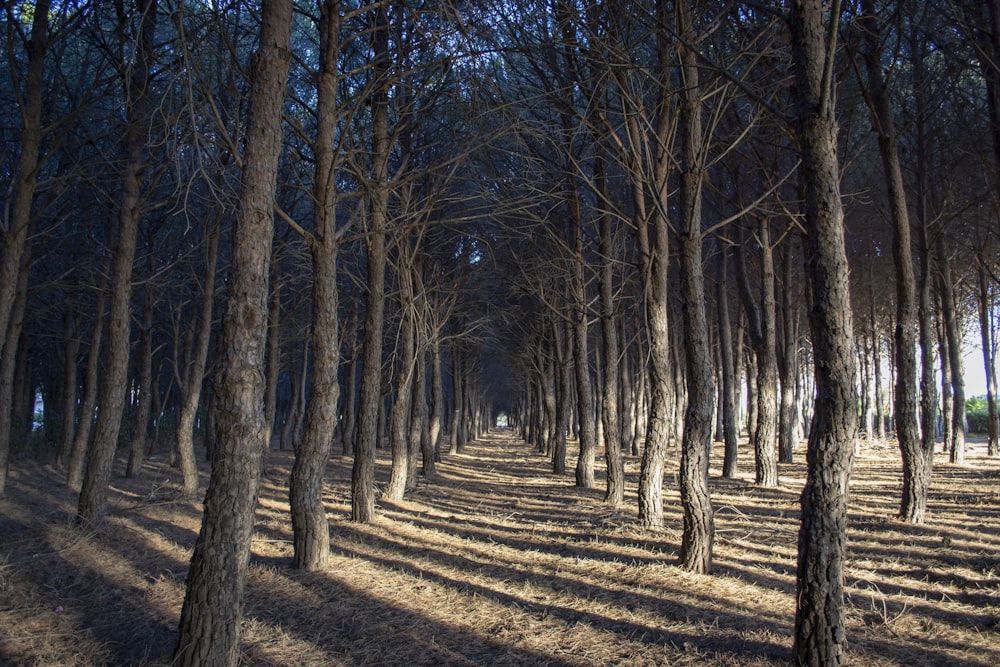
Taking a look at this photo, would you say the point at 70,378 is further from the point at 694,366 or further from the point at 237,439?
the point at 694,366

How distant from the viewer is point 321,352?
21.2ft

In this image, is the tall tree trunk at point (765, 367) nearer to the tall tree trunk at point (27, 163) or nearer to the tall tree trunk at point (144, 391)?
the tall tree trunk at point (27, 163)

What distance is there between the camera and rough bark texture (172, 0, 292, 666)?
3668 millimetres

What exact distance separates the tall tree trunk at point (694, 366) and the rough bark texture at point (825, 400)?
1.88 m

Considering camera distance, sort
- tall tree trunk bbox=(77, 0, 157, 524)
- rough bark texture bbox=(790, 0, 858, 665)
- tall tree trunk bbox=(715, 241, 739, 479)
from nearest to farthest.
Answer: rough bark texture bbox=(790, 0, 858, 665), tall tree trunk bbox=(77, 0, 157, 524), tall tree trunk bbox=(715, 241, 739, 479)

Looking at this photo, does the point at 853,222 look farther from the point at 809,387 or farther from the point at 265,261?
the point at 265,261

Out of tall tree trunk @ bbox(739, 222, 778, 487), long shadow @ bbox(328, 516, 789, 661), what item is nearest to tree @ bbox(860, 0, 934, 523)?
tall tree trunk @ bbox(739, 222, 778, 487)

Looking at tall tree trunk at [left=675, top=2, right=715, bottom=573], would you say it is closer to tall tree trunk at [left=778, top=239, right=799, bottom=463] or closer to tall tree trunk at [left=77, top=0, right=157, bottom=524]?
tall tree trunk at [left=77, top=0, right=157, bottom=524]

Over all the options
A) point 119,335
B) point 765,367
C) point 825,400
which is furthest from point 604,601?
point 765,367

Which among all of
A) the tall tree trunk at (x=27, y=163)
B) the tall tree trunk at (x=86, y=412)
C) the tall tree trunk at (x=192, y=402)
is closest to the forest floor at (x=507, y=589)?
the tall tree trunk at (x=86, y=412)

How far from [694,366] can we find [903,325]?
14.7 feet

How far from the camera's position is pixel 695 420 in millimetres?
6105

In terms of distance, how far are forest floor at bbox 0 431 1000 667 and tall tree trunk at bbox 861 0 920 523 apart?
507 mm

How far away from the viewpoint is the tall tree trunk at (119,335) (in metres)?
8.08
